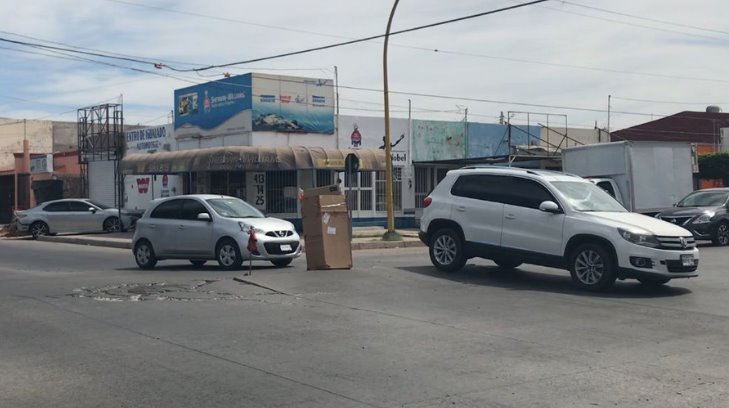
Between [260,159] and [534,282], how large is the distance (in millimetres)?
15043

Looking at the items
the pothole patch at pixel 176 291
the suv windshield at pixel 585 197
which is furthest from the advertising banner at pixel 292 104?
the suv windshield at pixel 585 197

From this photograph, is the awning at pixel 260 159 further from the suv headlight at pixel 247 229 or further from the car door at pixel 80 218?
the suv headlight at pixel 247 229

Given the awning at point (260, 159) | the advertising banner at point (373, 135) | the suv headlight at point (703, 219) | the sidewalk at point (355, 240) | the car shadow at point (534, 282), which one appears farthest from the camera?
the advertising banner at point (373, 135)

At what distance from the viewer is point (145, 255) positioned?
1811cm

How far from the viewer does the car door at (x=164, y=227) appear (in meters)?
17.7

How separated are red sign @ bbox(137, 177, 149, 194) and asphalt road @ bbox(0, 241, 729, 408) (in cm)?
2135

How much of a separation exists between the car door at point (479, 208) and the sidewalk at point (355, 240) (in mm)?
9117

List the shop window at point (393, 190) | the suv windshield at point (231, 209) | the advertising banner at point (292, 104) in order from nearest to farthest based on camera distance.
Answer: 1. the suv windshield at point (231, 209)
2. the advertising banner at point (292, 104)
3. the shop window at point (393, 190)

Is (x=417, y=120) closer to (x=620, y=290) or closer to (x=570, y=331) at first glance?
(x=620, y=290)

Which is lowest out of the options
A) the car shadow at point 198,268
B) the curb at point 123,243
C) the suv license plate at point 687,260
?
the curb at point 123,243

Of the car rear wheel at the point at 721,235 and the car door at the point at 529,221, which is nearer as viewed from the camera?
the car door at the point at 529,221

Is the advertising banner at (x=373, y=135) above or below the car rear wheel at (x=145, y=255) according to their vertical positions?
above

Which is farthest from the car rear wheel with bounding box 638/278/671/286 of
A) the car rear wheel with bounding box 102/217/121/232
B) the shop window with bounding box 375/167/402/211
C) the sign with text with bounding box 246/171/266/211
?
the car rear wheel with bounding box 102/217/121/232

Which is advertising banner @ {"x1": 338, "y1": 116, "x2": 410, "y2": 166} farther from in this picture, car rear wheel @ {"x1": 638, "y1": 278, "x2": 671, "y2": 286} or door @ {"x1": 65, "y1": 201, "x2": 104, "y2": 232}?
car rear wheel @ {"x1": 638, "y1": 278, "x2": 671, "y2": 286}
